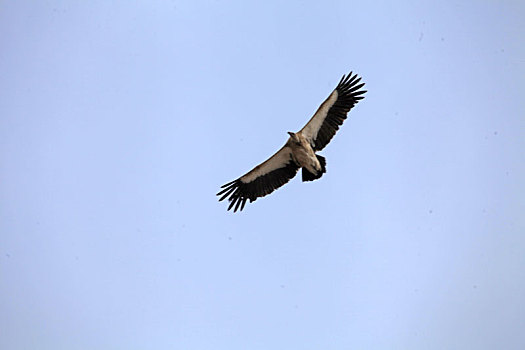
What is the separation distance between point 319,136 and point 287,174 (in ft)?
4.67

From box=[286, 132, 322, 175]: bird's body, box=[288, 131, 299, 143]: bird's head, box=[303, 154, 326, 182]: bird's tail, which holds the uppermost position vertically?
box=[288, 131, 299, 143]: bird's head

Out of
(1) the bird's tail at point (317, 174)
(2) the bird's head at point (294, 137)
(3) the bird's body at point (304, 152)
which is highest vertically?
(2) the bird's head at point (294, 137)

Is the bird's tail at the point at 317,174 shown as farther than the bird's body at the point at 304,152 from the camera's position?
Yes

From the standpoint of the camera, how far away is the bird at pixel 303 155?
58.7 ft

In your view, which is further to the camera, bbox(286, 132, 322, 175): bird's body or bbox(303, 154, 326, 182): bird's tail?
bbox(303, 154, 326, 182): bird's tail

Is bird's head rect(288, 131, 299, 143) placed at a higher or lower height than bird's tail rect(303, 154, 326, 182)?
higher

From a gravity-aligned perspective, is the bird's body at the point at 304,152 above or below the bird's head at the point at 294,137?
below

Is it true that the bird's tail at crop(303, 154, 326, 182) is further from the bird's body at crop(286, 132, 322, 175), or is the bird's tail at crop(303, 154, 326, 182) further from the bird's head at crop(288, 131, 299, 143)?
the bird's head at crop(288, 131, 299, 143)

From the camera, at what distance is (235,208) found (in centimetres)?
1905

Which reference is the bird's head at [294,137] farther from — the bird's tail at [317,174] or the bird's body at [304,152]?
the bird's tail at [317,174]

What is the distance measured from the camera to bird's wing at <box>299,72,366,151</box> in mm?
18312

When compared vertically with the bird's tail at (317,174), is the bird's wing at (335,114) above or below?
above

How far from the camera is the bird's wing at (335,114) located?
1831 cm

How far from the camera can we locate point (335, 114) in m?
18.4
